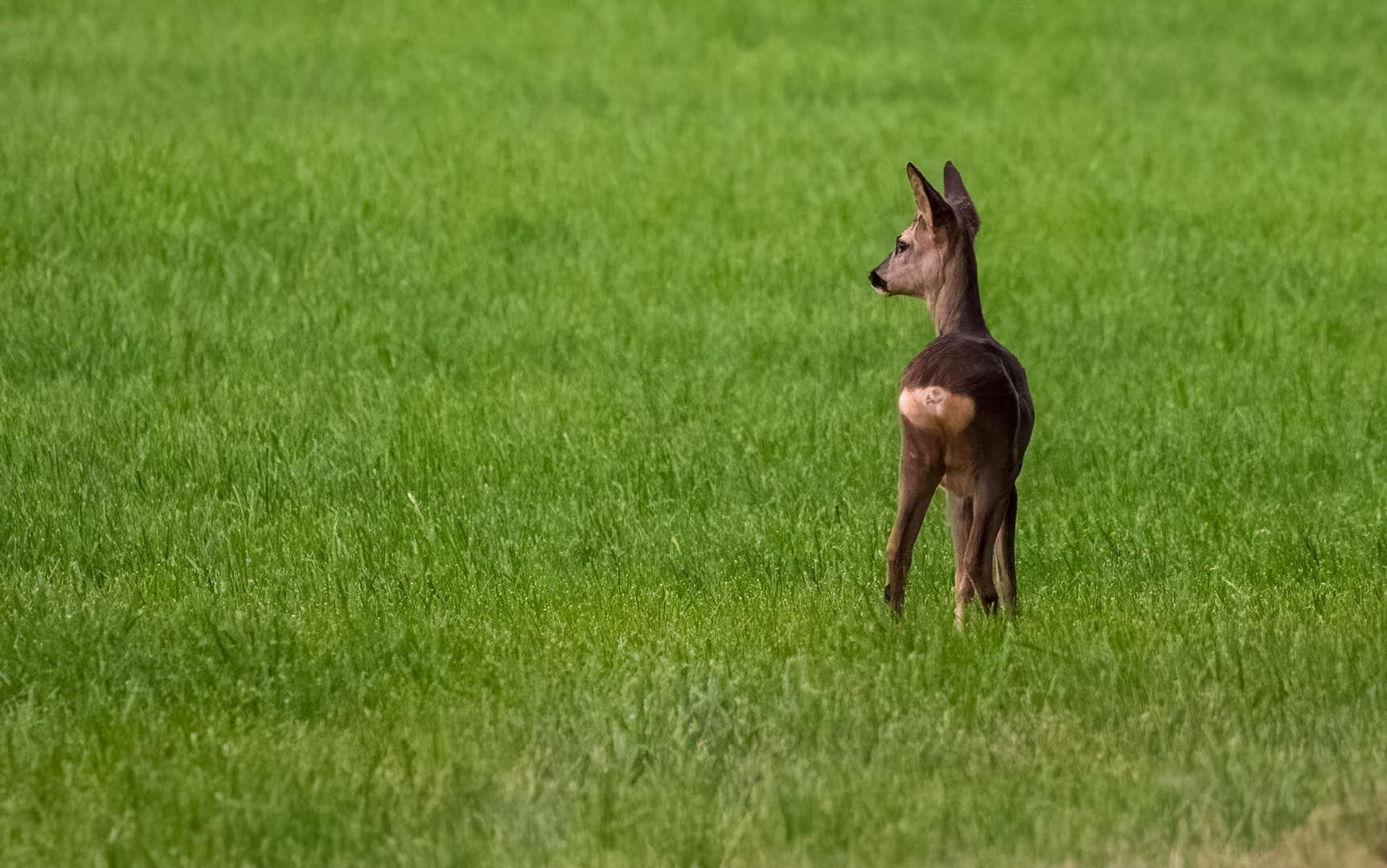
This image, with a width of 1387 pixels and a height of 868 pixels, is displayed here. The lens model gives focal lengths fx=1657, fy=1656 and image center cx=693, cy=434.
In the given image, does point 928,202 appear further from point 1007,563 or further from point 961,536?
point 1007,563

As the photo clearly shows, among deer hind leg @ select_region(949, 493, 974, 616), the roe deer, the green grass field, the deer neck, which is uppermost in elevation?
the deer neck

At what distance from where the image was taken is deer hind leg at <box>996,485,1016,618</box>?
6684mm

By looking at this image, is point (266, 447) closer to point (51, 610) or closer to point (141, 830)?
point (51, 610)

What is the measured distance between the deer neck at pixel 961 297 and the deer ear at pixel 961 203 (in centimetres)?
14

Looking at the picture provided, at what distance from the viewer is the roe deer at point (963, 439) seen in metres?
6.25

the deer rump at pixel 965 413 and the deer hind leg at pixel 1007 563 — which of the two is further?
the deer hind leg at pixel 1007 563

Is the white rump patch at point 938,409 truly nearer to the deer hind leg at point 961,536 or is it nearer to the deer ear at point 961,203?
the deer hind leg at point 961,536

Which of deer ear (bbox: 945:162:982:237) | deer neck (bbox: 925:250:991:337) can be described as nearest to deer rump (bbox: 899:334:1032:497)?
deer neck (bbox: 925:250:991:337)

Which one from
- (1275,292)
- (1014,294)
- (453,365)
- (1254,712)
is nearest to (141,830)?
(1254,712)

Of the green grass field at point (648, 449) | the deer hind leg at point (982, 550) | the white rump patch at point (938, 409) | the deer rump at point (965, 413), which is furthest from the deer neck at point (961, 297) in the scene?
the green grass field at point (648, 449)

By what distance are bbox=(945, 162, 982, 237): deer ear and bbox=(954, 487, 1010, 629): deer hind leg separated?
3.93ft

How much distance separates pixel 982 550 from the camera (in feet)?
20.9

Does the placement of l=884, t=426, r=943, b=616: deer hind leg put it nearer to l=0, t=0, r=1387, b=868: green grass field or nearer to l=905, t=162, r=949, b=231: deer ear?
l=0, t=0, r=1387, b=868: green grass field

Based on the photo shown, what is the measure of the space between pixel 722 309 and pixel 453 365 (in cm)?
266
